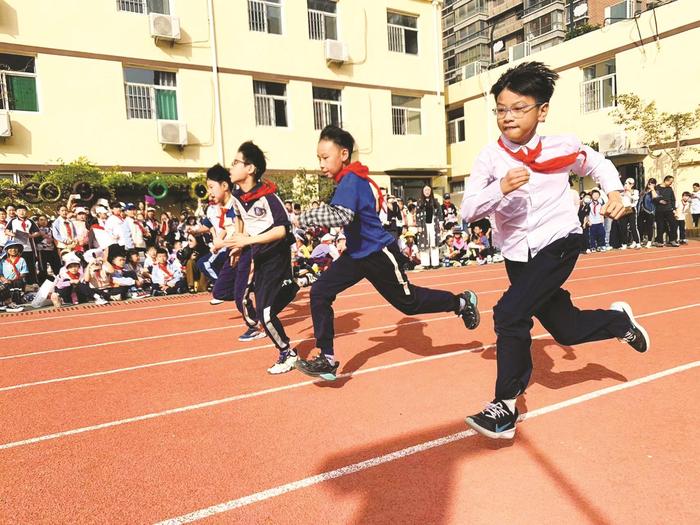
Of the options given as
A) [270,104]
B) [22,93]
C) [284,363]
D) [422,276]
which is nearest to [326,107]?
[270,104]

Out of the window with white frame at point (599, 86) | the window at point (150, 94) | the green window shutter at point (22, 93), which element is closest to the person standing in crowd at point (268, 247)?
the green window shutter at point (22, 93)

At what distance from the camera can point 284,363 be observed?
4.52 m

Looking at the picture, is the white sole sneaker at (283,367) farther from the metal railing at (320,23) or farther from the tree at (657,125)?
the tree at (657,125)

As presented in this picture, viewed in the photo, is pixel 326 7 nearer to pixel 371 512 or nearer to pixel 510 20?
pixel 371 512

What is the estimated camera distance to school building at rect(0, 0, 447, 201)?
15.4m

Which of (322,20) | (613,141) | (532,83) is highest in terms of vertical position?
(322,20)

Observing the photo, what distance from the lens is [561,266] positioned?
3025mm

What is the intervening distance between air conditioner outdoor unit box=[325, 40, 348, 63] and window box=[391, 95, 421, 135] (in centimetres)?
309

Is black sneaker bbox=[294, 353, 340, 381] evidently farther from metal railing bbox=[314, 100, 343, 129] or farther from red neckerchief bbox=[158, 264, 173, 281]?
metal railing bbox=[314, 100, 343, 129]

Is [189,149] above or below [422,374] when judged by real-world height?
above

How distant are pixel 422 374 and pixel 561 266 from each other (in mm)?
1661

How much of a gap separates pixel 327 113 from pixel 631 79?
11598 millimetres

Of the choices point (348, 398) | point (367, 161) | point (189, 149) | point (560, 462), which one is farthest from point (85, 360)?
point (367, 161)

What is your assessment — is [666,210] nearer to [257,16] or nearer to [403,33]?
[403,33]
